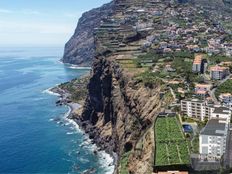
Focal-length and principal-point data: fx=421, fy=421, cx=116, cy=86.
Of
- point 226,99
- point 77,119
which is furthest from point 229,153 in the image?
point 77,119

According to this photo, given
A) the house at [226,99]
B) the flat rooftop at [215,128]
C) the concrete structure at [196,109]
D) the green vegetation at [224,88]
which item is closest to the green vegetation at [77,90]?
the green vegetation at [224,88]

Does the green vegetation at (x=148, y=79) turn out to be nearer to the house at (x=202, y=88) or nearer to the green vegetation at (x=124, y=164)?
the house at (x=202, y=88)

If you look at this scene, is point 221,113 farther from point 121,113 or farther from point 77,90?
point 77,90

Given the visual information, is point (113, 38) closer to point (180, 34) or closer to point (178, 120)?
point (180, 34)

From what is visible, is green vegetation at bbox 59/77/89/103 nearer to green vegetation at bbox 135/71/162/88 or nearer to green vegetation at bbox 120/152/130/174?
green vegetation at bbox 135/71/162/88

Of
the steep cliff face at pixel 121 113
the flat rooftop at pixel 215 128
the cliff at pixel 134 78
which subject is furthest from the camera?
the cliff at pixel 134 78

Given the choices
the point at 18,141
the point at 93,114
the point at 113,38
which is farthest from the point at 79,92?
the point at 18,141
